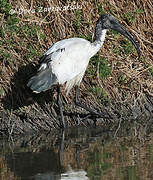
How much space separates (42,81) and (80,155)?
73.4 inches

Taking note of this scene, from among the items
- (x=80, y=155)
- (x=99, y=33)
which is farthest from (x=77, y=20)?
(x=80, y=155)

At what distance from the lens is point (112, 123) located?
928 centimetres

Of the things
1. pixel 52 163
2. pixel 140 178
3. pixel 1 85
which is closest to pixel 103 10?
pixel 1 85

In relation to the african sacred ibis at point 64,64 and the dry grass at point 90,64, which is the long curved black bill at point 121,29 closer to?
the african sacred ibis at point 64,64

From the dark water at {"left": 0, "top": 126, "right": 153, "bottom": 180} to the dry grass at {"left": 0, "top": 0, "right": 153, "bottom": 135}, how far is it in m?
0.51

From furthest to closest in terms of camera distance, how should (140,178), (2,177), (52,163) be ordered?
(52,163)
(2,177)
(140,178)

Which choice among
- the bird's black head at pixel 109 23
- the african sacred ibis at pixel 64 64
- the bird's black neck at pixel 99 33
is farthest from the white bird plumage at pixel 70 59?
the bird's black head at pixel 109 23

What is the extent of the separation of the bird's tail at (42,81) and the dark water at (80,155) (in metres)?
0.67

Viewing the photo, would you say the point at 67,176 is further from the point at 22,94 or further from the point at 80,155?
the point at 22,94

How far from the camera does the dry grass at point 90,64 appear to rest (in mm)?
9031

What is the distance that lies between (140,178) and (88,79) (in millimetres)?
3903

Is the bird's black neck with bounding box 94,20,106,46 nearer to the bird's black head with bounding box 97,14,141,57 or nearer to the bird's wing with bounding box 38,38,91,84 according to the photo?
the bird's black head with bounding box 97,14,141,57

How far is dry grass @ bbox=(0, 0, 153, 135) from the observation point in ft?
29.6

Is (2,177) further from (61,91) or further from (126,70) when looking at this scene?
(126,70)
